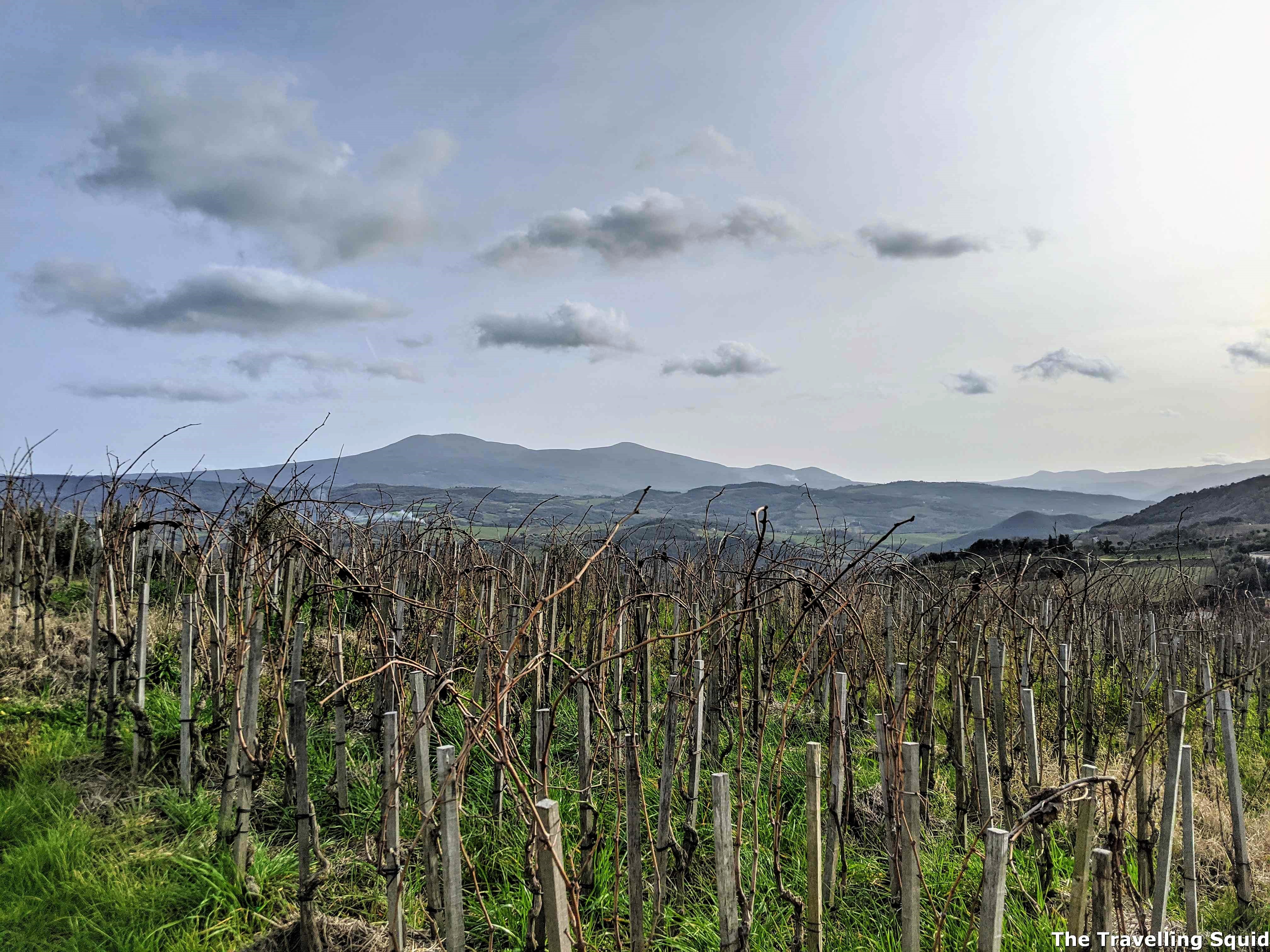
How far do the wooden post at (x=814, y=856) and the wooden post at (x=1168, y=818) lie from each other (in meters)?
1.52

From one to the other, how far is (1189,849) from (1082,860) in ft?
6.50

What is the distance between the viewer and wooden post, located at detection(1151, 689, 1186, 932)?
296cm

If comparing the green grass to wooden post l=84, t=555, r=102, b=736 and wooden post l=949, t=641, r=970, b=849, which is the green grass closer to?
wooden post l=949, t=641, r=970, b=849

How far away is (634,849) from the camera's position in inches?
106

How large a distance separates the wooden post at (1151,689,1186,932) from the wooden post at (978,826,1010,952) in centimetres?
134

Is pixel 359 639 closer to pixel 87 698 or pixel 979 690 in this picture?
pixel 87 698

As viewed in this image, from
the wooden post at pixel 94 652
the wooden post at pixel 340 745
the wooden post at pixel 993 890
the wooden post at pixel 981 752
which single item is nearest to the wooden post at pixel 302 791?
the wooden post at pixel 340 745

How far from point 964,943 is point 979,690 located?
128cm

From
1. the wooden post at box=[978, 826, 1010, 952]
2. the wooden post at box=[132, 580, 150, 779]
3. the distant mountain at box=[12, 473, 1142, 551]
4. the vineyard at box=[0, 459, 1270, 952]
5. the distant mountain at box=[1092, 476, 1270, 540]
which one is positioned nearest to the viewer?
the wooden post at box=[978, 826, 1010, 952]

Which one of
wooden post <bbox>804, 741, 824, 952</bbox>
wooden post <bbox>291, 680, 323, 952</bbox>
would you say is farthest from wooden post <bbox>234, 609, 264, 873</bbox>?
wooden post <bbox>804, 741, 824, 952</bbox>

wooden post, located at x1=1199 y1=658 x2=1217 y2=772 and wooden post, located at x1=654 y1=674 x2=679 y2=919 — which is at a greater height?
wooden post, located at x1=654 y1=674 x2=679 y2=919

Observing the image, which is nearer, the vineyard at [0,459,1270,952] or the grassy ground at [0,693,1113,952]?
the vineyard at [0,459,1270,952]

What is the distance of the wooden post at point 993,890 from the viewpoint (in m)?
2.00

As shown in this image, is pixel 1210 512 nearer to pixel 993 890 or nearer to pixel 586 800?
pixel 586 800
